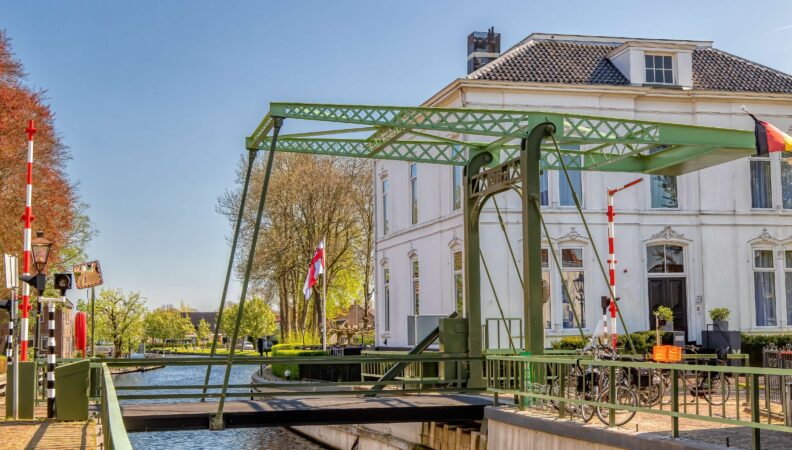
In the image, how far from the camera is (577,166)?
15789 millimetres

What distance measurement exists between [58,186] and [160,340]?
98.3 metres

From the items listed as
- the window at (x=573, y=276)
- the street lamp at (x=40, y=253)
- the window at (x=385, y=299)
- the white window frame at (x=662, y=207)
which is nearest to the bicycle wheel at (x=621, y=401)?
the street lamp at (x=40, y=253)

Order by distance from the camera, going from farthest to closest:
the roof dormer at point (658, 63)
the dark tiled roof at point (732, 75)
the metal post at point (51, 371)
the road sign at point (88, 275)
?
1. the dark tiled roof at point (732, 75)
2. the roof dormer at point (658, 63)
3. the road sign at point (88, 275)
4. the metal post at point (51, 371)

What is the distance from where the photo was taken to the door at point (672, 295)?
93.5ft

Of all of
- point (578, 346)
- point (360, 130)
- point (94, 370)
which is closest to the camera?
point (360, 130)

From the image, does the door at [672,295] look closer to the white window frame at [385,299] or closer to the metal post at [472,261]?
the white window frame at [385,299]

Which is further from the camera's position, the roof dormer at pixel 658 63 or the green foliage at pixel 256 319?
Answer: the green foliage at pixel 256 319

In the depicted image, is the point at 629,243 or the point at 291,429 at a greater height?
the point at 629,243

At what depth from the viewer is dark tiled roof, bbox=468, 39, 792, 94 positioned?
28312mm

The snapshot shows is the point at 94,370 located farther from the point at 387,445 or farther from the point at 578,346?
the point at 578,346

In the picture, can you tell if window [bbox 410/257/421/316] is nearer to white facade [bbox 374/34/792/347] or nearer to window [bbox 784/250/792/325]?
white facade [bbox 374/34/792/347]

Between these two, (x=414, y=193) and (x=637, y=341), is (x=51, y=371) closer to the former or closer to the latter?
(x=637, y=341)

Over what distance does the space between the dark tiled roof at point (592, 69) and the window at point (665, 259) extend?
16.4 ft

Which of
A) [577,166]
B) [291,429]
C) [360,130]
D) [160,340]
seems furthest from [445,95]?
[160,340]
